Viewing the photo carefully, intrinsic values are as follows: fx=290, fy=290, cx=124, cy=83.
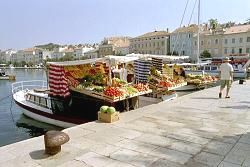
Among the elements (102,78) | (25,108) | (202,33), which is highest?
(202,33)

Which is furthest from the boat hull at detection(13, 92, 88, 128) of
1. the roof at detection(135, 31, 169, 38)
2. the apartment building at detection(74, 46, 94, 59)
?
the apartment building at detection(74, 46, 94, 59)

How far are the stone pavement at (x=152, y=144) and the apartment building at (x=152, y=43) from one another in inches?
3749

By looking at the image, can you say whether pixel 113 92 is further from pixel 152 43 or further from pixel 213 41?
pixel 152 43

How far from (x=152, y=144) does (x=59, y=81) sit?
7943 millimetres

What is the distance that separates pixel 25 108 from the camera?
17.8 meters

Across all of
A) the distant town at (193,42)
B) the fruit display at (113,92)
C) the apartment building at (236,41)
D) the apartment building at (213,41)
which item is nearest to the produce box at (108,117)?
the fruit display at (113,92)

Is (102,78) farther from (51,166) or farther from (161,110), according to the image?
(51,166)

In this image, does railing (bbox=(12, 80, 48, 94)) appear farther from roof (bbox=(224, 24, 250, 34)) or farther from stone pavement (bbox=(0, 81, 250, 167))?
roof (bbox=(224, 24, 250, 34))

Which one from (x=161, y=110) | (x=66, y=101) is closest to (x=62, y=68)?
(x=66, y=101)

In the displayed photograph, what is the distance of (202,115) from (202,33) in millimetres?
82037

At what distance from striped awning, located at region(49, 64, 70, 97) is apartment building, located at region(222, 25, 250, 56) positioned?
72583 millimetres

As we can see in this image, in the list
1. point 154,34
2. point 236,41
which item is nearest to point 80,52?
point 154,34

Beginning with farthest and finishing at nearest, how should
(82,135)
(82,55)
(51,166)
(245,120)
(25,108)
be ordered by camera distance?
1. (82,55)
2. (25,108)
3. (245,120)
4. (82,135)
5. (51,166)

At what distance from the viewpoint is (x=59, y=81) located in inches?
540
